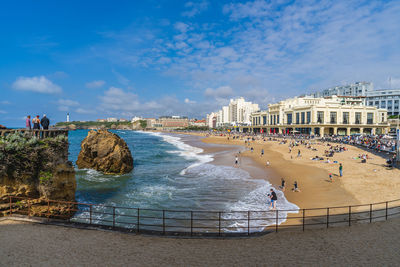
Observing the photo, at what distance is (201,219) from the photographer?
7586 mm

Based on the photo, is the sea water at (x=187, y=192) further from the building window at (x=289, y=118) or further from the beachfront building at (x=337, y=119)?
the building window at (x=289, y=118)

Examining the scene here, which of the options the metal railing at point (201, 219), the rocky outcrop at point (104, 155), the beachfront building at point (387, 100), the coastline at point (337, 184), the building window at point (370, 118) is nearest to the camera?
the metal railing at point (201, 219)

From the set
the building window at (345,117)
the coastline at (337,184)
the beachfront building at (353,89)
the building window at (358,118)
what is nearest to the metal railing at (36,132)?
the coastline at (337,184)

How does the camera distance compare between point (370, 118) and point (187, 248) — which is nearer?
point (187, 248)

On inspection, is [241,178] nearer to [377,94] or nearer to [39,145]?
[39,145]

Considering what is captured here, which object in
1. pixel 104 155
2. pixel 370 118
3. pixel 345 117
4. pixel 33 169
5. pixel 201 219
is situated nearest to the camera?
pixel 201 219

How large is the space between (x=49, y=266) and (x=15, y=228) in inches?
116

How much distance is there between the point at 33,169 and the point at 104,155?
13597 millimetres

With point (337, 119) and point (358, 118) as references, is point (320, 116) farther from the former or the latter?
point (358, 118)

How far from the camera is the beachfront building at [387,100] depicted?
10475cm

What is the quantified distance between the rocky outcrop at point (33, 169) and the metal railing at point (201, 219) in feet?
1.40

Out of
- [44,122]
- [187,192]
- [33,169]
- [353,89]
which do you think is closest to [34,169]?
[33,169]

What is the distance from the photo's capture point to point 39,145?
9.84 metres

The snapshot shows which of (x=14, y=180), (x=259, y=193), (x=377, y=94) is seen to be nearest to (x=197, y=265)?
(x=14, y=180)
